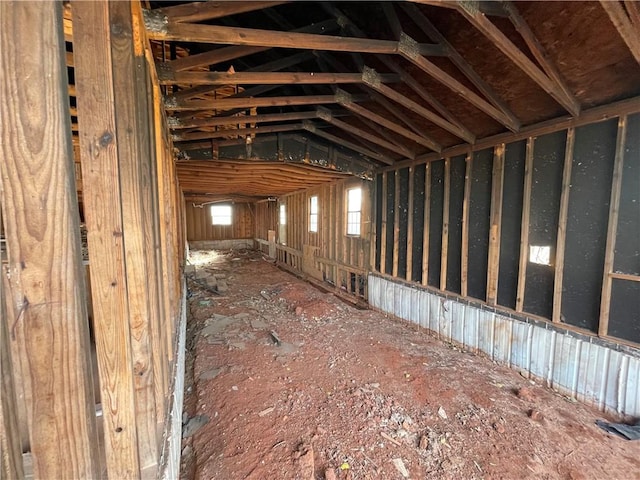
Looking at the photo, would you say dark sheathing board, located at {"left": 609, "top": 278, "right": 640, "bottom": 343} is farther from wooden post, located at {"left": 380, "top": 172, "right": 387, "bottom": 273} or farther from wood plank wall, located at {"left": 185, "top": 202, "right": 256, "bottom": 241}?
wood plank wall, located at {"left": 185, "top": 202, "right": 256, "bottom": 241}

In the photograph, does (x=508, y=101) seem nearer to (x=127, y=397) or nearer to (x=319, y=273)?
(x=127, y=397)

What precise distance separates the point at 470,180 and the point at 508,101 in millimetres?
1129

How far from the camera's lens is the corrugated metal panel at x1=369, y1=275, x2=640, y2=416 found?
2756 millimetres

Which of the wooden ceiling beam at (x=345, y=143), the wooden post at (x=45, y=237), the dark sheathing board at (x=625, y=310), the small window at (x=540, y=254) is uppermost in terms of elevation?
the wooden ceiling beam at (x=345, y=143)

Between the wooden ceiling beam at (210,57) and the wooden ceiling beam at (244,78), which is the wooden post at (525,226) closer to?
the wooden ceiling beam at (244,78)

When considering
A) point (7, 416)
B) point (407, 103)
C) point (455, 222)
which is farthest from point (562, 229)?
point (7, 416)

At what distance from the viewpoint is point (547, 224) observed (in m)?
3.25

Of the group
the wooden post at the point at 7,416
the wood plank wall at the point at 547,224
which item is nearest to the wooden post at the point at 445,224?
the wood plank wall at the point at 547,224

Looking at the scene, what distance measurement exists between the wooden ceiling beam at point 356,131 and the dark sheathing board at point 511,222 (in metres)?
1.54

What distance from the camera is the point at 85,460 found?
2.36ft

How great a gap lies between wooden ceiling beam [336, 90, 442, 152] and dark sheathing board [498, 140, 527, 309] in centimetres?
101

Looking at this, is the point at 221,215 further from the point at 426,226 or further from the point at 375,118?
the point at 375,118

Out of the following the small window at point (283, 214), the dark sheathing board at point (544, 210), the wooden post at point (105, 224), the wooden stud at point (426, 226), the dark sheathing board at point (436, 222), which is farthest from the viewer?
the small window at point (283, 214)

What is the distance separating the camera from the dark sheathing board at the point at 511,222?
11.5 feet
